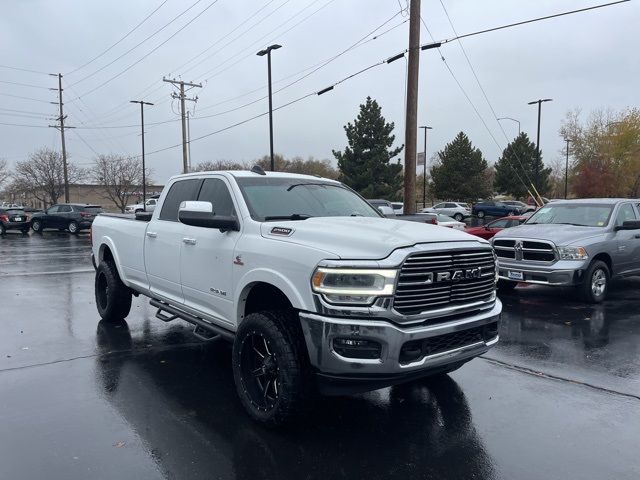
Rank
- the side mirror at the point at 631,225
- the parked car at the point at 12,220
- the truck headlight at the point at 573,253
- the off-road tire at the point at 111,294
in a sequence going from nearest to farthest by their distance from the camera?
the off-road tire at the point at 111,294 → the truck headlight at the point at 573,253 → the side mirror at the point at 631,225 → the parked car at the point at 12,220

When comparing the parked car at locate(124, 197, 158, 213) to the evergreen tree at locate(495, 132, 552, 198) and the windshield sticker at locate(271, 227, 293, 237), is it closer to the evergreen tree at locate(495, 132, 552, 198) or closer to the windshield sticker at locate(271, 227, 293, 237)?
the windshield sticker at locate(271, 227, 293, 237)

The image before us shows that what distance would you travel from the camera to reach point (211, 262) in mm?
4863

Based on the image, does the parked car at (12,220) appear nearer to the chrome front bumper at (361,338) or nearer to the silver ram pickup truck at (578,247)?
the silver ram pickup truck at (578,247)

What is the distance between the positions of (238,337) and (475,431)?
1.99 metres

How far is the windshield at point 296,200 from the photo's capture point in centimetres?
483

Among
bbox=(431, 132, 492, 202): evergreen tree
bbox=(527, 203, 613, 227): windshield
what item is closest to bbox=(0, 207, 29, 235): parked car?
bbox=(527, 203, 613, 227): windshield

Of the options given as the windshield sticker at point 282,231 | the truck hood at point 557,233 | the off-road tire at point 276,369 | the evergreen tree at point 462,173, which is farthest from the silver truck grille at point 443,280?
the evergreen tree at point 462,173

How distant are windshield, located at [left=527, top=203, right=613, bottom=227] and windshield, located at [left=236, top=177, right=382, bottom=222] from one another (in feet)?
19.2

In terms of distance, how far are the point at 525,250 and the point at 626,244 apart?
2.04 m

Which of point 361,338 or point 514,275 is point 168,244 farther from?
point 514,275

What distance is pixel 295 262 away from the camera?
3.89 metres

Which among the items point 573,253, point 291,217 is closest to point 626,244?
point 573,253

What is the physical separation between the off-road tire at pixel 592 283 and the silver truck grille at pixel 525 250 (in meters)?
0.64

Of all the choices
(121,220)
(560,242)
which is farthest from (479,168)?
(121,220)
